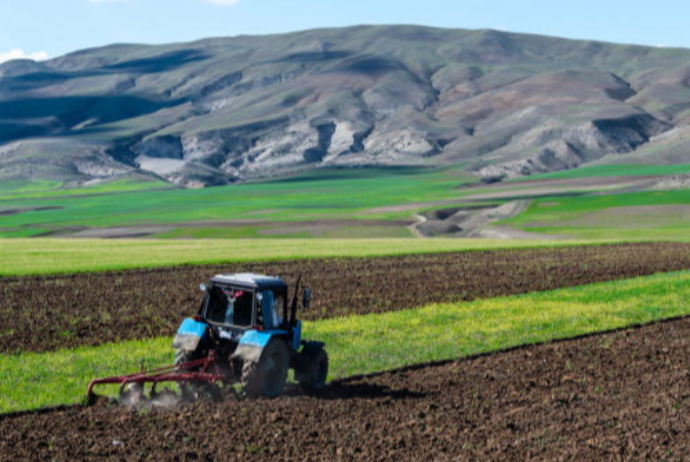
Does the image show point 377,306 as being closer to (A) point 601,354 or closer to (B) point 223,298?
(A) point 601,354

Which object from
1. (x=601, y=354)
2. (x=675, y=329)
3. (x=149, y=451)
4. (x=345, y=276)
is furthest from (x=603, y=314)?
(x=149, y=451)

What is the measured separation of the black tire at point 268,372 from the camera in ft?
55.5

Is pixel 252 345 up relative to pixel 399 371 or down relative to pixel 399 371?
up

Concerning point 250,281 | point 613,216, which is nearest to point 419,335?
point 250,281

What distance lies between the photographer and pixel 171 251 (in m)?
60.1

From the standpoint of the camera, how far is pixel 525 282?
40375 millimetres

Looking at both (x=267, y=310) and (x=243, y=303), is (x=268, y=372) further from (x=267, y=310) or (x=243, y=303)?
(x=243, y=303)

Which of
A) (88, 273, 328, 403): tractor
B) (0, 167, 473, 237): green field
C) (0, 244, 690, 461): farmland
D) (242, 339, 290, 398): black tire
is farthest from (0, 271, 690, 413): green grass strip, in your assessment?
(0, 167, 473, 237): green field

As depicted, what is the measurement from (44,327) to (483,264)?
1040 inches

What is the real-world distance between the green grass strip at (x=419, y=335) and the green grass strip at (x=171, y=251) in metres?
20.9

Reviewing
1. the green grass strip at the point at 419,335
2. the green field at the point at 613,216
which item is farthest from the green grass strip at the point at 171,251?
the green grass strip at the point at 419,335

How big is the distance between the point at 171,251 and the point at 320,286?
2356 cm

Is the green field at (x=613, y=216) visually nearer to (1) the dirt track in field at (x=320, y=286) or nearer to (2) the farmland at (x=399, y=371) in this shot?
(1) the dirt track in field at (x=320, y=286)

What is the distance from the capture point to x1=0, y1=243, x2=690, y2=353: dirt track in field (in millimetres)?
27656
